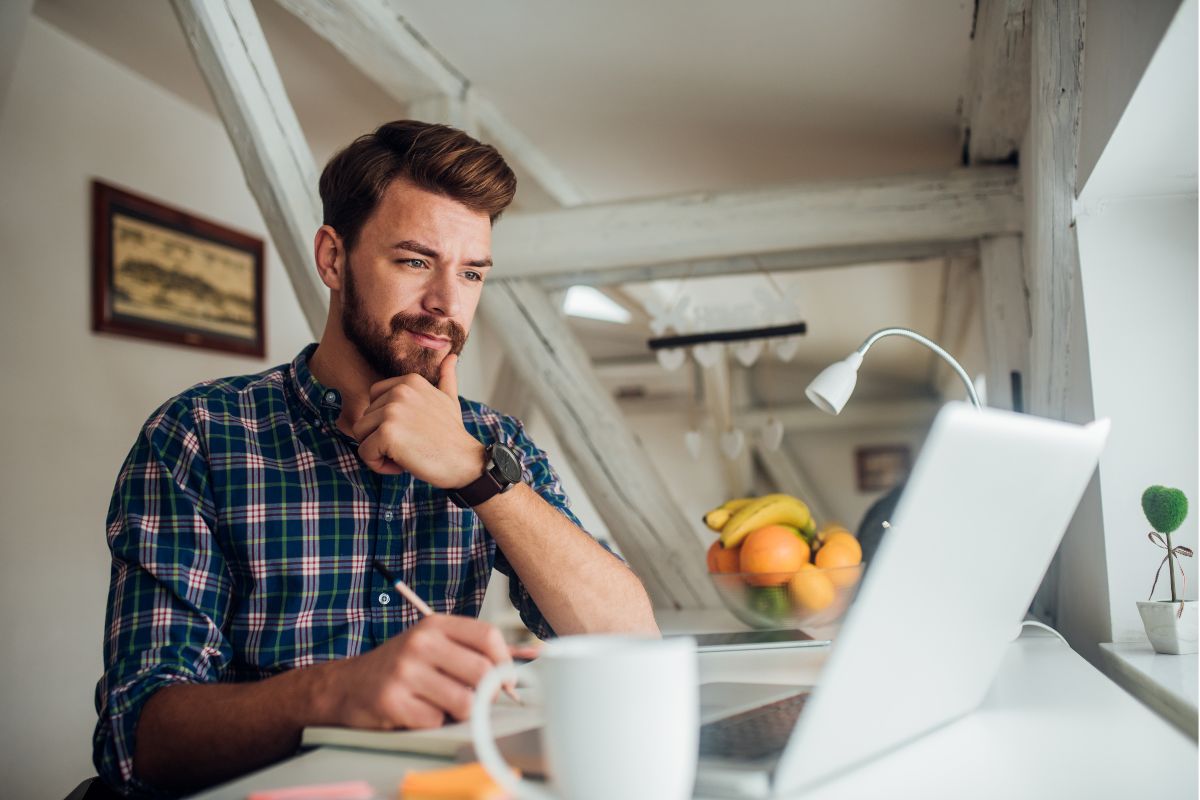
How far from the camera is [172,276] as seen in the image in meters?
2.71

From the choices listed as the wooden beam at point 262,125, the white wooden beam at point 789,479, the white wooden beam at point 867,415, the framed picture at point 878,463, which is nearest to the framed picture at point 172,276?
the wooden beam at point 262,125

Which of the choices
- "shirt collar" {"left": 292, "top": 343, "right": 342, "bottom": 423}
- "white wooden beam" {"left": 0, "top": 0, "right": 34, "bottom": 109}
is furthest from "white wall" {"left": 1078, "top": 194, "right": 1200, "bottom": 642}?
"white wooden beam" {"left": 0, "top": 0, "right": 34, "bottom": 109}

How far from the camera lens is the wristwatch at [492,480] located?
1237 mm

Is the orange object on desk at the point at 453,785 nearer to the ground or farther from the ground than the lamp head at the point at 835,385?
nearer to the ground

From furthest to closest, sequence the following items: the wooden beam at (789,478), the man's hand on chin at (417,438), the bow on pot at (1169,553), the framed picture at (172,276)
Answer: the wooden beam at (789,478) → the framed picture at (172,276) → the bow on pot at (1169,553) → the man's hand on chin at (417,438)

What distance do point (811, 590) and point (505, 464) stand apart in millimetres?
639

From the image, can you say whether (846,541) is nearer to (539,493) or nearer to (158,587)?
(539,493)

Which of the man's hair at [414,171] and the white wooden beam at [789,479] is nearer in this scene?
the man's hair at [414,171]

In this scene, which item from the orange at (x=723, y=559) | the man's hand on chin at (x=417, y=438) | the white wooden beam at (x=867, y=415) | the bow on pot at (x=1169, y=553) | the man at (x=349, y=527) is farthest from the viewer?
the white wooden beam at (x=867, y=415)

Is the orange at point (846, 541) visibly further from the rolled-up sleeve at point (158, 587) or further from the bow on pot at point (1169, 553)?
the rolled-up sleeve at point (158, 587)

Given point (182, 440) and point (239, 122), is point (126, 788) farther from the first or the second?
point (239, 122)

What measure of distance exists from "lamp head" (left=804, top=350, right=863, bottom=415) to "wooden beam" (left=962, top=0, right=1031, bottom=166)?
839mm

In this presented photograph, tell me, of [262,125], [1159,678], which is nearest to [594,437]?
[262,125]

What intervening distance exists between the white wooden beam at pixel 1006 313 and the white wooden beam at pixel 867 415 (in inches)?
Result: 243
